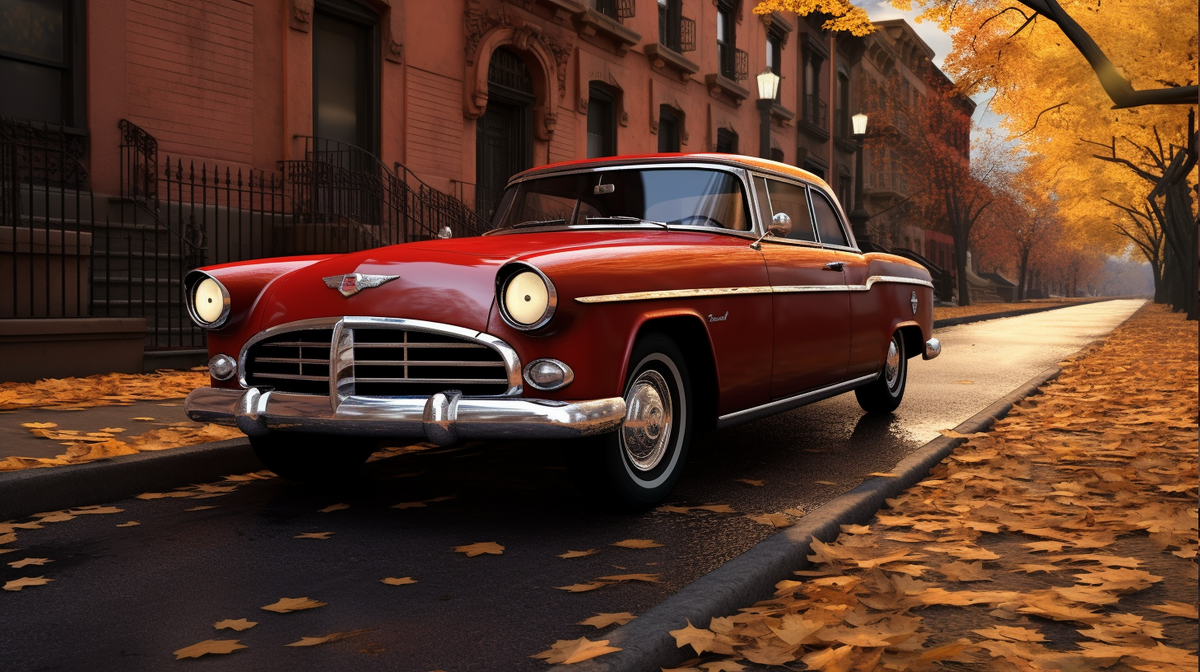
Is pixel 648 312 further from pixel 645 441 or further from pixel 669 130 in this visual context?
pixel 669 130

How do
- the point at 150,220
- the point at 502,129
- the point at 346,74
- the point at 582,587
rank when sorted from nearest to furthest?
the point at 582,587
the point at 150,220
the point at 346,74
the point at 502,129

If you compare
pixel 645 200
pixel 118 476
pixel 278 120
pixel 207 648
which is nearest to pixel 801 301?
pixel 645 200

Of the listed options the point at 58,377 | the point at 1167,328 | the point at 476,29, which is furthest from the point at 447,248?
the point at 1167,328

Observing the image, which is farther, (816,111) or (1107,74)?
(816,111)

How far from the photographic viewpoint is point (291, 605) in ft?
10.8

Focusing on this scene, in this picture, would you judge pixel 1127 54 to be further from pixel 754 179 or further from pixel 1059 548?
pixel 1059 548

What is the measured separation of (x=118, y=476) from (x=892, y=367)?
5557 mm

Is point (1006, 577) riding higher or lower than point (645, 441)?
lower

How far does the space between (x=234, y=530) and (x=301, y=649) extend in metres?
1.59

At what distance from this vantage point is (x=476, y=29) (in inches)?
648

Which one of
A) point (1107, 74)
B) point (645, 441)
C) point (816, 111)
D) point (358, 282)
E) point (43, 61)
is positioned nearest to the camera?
point (358, 282)

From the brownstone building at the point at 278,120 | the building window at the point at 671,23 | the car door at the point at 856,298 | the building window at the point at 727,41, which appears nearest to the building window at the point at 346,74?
the brownstone building at the point at 278,120

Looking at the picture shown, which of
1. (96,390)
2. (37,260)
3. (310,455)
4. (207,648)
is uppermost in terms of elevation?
(37,260)

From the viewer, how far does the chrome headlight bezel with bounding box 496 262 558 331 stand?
12.9 ft
